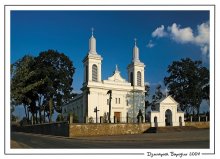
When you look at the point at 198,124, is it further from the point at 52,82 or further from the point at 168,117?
the point at 52,82

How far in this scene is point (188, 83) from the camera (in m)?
50.5

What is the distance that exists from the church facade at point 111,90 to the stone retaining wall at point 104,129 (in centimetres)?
1024

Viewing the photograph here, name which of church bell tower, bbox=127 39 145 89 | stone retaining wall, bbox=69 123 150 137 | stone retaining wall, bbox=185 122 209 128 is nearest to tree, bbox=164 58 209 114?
church bell tower, bbox=127 39 145 89

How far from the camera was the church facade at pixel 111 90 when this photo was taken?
47.6 metres

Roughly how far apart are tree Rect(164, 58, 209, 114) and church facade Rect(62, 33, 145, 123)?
4.29 metres

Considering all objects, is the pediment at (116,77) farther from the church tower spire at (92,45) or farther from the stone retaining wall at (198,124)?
the stone retaining wall at (198,124)

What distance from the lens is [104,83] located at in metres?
49.1

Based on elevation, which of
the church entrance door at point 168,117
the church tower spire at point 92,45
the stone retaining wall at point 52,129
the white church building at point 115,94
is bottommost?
the stone retaining wall at point 52,129

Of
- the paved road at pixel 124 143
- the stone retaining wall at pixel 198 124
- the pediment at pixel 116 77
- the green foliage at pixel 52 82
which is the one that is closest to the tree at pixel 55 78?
the green foliage at pixel 52 82

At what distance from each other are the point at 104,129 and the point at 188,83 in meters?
→ 21.0

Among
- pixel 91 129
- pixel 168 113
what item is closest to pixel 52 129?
pixel 91 129

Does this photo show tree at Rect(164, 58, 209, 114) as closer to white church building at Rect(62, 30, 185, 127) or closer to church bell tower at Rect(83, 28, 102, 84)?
white church building at Rect(62, 30, 185, 127)
